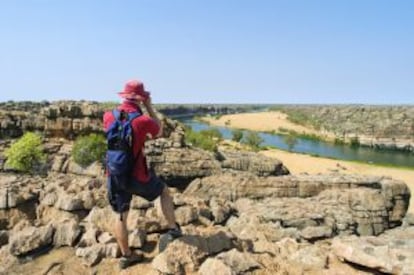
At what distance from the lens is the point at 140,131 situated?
7.36 m

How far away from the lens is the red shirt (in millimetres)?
7355

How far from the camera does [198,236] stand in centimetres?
837

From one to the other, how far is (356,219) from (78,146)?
56.8ft

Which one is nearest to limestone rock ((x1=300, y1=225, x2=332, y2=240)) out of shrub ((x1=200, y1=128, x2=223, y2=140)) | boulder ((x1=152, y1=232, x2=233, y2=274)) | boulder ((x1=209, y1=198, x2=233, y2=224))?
boulder ((x1=209, y1=198, x2=233, y2=224))

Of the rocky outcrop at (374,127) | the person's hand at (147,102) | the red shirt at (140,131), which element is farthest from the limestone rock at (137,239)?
the rocky outcrop at (374,127)

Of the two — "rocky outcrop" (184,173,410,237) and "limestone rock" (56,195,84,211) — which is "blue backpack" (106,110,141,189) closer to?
"limestone rock" (56,195,84,211)

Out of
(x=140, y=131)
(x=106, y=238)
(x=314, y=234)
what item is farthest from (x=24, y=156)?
(x=140, y=131)

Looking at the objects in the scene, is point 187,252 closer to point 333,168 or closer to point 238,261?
point 238,261

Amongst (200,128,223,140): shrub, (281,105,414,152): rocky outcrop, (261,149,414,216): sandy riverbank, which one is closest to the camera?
(261,149,414,216): sandy riverbank

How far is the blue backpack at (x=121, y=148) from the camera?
735 cm

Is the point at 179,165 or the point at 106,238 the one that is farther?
the point at 179,165

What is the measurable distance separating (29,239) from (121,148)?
308 centimetres

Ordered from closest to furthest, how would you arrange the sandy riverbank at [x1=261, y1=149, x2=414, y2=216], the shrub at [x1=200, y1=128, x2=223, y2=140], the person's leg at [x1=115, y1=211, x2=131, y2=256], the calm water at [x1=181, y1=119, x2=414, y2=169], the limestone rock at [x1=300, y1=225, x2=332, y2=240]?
the person's leg at [x1=115, y1=211, x2=131, y2=256], the limestone rock at [x1=300, y1=225, x2=332, y2=240], the sandy riverbank at [x1=261, y1=149, x2=414, y2=216], the shrub at [x1=200, y1=128, x2=223, y2=140], the calm water at [x1=181, y1=119, x2=414, y2=169]

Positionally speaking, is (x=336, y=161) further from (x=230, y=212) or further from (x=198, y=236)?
(x=198, y=236)
